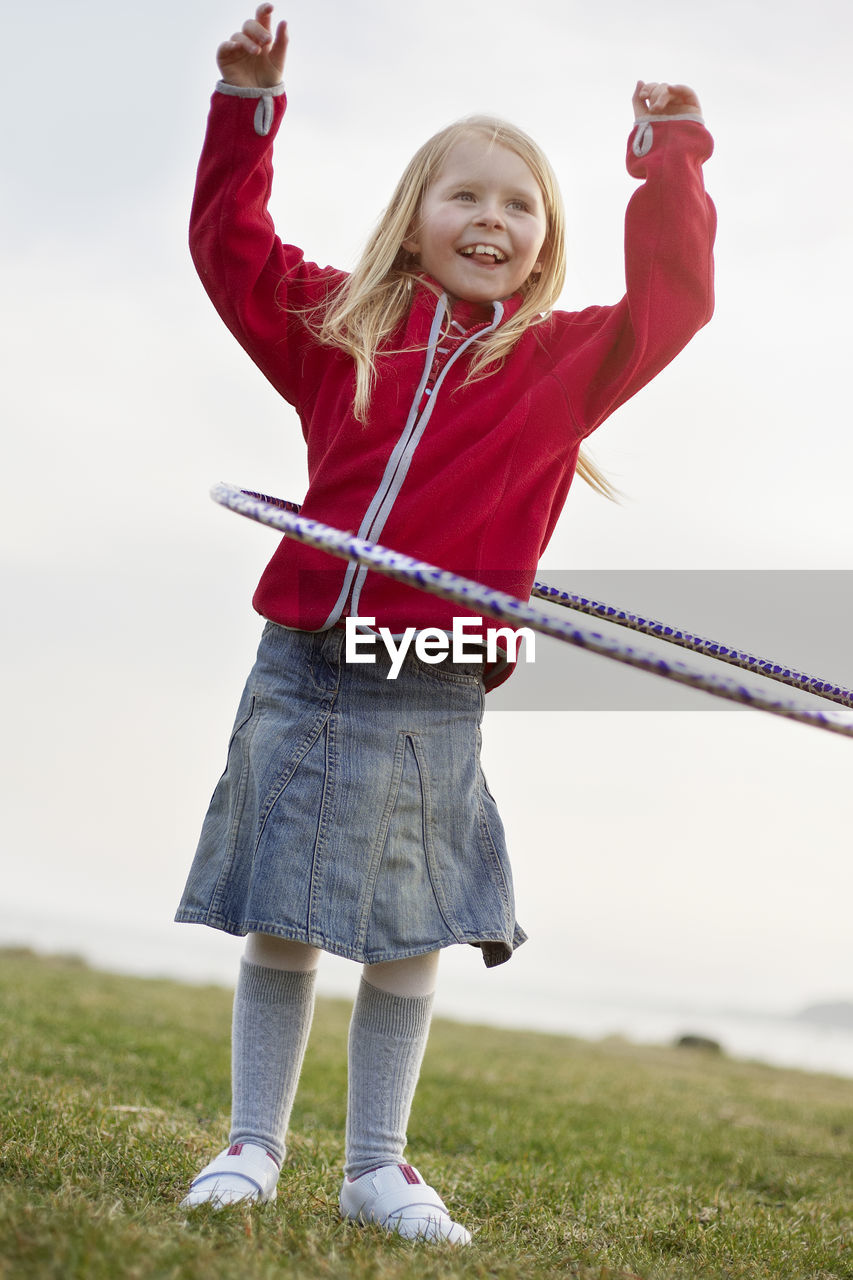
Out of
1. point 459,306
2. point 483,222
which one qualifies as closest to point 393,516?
point 459,306

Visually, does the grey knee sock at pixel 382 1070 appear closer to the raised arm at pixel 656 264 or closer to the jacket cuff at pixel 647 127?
the raised arm at pixel 656 264

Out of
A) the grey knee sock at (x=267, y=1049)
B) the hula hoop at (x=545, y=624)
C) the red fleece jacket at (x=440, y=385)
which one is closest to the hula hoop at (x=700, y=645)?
the red fleece jacket at (x=440, y=385)

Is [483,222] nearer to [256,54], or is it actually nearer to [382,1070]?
[256,54]

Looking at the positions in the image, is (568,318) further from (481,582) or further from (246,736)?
(246,736)

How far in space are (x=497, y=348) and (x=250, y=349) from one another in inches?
23.8

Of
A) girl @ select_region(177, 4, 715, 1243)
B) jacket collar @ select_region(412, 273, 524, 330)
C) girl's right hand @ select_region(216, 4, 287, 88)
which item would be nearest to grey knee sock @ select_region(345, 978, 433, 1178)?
girl @ select_region(177, 4, 715, 1243)

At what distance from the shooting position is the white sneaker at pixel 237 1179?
2539mm

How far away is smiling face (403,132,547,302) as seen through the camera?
3066 millimetres

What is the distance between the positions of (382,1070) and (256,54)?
229 centimetres

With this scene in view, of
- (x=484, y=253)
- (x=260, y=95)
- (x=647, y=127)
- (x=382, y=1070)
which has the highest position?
(x=647, y=127)

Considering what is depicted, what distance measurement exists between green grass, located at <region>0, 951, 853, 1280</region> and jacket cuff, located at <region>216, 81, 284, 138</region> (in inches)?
91.1

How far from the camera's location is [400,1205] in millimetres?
2670

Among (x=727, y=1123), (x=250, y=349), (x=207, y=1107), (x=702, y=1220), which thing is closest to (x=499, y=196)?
(x=250, y=349)

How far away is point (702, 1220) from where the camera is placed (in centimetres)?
339
